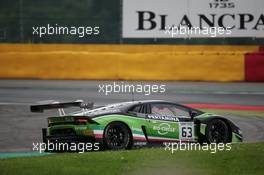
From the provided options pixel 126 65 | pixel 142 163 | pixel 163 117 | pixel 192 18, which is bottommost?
pixel 142 163

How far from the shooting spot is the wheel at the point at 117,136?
1185 cm

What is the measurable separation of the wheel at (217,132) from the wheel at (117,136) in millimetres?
1482

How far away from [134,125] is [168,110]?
32.8 inches

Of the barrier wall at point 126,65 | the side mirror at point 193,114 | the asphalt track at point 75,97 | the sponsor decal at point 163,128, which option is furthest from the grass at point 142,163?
the barrier wall at point 126,65

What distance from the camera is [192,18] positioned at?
25.3 metres

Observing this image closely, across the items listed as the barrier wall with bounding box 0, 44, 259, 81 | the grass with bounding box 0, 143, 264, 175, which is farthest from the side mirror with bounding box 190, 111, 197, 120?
the barrier wall with bounding box 0, 44, 259, 81

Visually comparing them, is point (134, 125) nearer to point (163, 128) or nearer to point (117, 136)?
point (117, 136)

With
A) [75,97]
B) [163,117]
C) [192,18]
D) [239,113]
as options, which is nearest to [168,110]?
[163,117]

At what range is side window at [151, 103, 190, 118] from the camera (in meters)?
12.6

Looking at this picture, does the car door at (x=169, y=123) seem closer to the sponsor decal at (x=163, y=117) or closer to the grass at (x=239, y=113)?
the sponsor decal at (x=163, y=117)

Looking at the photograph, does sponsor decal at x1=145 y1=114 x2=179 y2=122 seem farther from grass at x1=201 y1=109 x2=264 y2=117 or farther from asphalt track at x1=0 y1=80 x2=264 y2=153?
grass at x1=201 y1=109 x2=264 y2=117

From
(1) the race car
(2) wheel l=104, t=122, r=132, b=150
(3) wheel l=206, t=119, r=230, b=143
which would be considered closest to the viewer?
(1) the race car

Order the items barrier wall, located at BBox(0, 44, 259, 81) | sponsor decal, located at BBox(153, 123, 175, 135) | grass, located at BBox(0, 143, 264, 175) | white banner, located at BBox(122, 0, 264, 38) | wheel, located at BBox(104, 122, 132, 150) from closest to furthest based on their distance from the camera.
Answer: grass, located at BBox(0, 143, 264, 175), wheel, located at BBox(104, 122, 132, 150), sponsor decal, located at BBox(153, 123, 175, 135), barrier wall, located at BBox(0, 44, 259, 81), white banner, located at BBox(122, 0, 264, 38)

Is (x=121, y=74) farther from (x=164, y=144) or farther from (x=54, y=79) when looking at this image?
(x=164, y=144)
